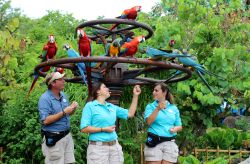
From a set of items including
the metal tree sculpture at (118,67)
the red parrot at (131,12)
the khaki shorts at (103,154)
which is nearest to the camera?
the khaki shorts at (103,154)

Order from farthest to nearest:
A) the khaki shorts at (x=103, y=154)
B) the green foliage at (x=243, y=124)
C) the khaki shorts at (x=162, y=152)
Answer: the green foliage at (x=243, y=124) < the khaki shorts at (x=162, y=152) < the khaki shorts at (x=103, y=154)

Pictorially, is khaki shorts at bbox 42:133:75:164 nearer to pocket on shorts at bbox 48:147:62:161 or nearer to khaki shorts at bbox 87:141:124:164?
pocket on shorts at bbox 48:147:62:161

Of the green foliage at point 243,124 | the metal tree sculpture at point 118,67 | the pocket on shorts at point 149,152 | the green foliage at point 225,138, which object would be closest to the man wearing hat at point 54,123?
the metal tree sculpture at point 118,67

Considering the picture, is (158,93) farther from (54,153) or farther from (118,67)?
(54,153)

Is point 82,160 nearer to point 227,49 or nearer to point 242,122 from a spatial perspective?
point 227,49

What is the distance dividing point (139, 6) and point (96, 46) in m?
4.24

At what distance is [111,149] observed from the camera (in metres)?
4.26

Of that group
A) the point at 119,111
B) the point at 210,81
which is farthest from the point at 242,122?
the point at 119,111

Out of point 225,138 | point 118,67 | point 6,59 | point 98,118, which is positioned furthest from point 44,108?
point 225,138

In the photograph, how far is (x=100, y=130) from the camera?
4.18 metres

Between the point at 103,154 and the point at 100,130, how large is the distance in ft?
0.72

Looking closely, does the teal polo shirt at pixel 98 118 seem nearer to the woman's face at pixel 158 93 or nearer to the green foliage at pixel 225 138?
the woman's face at pixel 158 93

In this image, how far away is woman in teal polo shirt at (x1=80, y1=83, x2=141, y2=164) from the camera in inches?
165

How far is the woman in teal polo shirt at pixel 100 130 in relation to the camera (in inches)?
165
